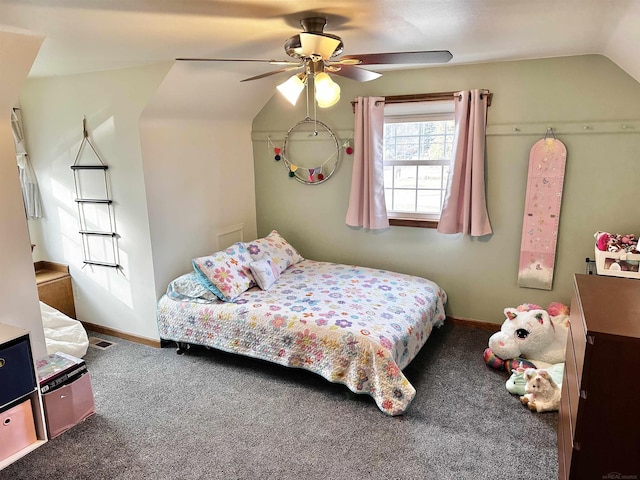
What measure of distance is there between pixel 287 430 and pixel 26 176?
323cm

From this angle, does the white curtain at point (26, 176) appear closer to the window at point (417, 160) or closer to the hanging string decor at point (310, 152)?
the hanging string decor at point (310, 152)

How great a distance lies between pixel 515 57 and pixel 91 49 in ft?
9.55

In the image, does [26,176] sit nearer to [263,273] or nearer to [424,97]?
[263,273]

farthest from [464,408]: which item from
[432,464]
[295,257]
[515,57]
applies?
[515,57]

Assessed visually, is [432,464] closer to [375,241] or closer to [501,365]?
[501,365]

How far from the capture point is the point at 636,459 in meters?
1.50

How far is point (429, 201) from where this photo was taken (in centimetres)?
397

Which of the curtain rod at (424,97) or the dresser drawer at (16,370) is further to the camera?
the curtain rod at (424,97)

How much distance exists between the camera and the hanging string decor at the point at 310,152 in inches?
163

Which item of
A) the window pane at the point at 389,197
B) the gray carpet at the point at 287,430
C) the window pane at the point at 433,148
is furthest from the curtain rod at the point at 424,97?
the gray carpet at the point at 287,430

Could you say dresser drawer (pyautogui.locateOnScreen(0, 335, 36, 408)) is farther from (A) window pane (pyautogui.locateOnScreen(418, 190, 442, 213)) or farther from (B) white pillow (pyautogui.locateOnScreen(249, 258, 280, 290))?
(A) window pane (pyautogui.locateOnScreen(418, 190, 442, 213))

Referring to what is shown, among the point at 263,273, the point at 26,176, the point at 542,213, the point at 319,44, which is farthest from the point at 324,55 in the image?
the point at 26,176

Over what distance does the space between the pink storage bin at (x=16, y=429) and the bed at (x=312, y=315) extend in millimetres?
1144

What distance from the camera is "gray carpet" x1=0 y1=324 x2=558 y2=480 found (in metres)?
2.22
